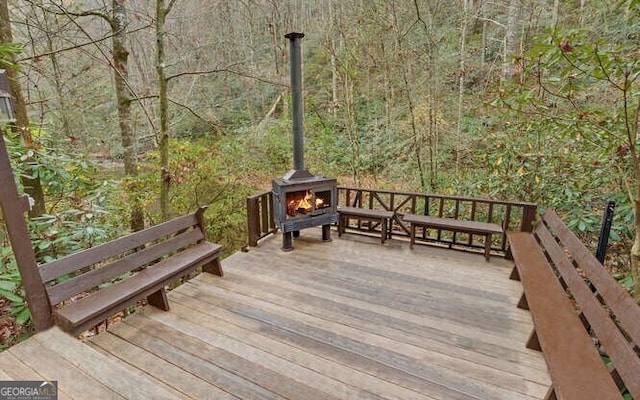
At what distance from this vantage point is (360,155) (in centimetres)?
744

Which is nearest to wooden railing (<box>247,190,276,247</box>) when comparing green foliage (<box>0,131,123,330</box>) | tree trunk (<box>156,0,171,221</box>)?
tree trunk (<box>156,0,171,221</box>)

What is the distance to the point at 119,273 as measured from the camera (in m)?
2.50

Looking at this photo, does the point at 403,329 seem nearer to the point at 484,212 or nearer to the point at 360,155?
the point at 484,212

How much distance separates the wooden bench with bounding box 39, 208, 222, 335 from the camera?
83.1 inches

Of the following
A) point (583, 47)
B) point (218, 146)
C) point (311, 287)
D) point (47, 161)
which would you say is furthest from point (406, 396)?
point (218, 146)

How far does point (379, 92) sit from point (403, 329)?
6585mm

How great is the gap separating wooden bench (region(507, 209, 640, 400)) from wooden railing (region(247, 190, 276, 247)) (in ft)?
9.73

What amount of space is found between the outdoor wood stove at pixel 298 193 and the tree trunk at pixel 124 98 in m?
2.49

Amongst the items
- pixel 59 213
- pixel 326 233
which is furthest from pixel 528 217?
pixel 59 213

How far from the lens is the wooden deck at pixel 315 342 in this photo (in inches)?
74.7

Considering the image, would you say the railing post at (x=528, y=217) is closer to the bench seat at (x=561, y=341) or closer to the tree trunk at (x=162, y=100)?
the bench seat at (x=561, y=341)

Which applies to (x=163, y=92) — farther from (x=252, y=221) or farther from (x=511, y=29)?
(x=511, y=29)

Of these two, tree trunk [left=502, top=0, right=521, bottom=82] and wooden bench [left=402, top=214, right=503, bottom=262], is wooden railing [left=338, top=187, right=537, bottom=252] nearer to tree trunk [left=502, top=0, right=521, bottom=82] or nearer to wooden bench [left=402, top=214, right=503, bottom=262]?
wooden bench [left=402, top=214, right=503, bottom=262]

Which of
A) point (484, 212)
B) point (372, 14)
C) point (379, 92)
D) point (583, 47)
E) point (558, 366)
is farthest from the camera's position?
point (379, 92)
